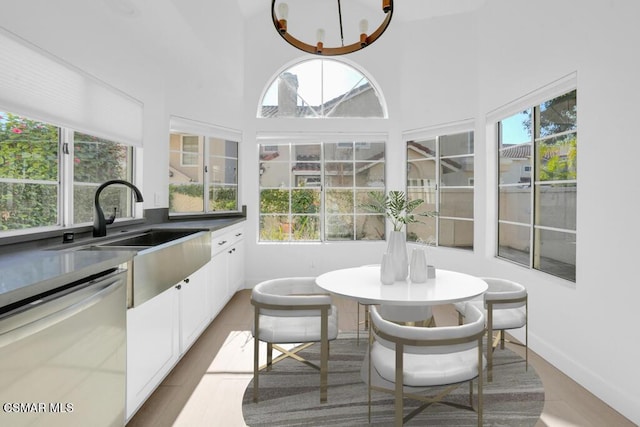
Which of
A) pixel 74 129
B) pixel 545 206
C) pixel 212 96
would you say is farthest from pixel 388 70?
pixel 74 129

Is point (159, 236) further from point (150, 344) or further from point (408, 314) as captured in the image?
point (408, 314)

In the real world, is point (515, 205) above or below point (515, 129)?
below

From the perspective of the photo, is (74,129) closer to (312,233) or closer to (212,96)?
(212,96)

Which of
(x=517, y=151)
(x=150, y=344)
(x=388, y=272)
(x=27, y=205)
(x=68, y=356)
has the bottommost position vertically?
(x=150, y=344)

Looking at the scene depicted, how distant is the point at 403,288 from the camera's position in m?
2.19

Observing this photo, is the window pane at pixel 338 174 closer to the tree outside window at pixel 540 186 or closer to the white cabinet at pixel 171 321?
the white cabinet at pixel 171 321

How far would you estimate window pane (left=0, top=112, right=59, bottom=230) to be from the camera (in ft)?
6.41

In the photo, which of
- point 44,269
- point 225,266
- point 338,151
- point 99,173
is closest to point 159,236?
point 99,173

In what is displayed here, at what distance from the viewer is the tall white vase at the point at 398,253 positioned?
2.37 m

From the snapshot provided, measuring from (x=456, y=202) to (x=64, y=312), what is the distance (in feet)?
13.3

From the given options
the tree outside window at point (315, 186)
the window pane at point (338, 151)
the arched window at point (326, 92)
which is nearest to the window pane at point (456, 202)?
the tree outside window at point (315, 186)

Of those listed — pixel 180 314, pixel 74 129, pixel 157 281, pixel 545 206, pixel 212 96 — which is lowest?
pixel 180 314

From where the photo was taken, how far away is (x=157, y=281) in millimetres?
→ 2037

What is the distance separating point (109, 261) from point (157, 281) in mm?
558
